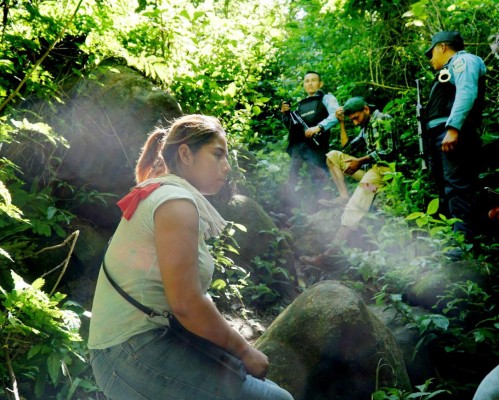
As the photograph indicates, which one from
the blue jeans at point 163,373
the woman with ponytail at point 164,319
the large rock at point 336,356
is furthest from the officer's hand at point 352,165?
the blue jeans at point 163,373

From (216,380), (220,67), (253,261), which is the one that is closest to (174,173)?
(216,380)

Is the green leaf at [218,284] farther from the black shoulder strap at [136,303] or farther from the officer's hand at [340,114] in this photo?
the officer's hand at [340,114]

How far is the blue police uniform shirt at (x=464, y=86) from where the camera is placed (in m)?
5.85

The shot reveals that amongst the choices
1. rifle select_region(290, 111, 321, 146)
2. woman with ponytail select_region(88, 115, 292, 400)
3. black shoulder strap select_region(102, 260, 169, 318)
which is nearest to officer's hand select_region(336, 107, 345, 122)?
rifle select_region(290, 111, 321, 146)

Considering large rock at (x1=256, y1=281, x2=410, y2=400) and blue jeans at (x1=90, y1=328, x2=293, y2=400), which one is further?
large rock at (x1=256, y1=281, x2=410, y2=400)

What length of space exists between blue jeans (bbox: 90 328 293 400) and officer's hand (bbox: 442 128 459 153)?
482cm

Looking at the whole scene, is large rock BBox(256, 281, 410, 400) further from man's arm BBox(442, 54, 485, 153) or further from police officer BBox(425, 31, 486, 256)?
man's arm BBox(442, 54, 485, 153)

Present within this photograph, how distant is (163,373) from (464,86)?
5312mm

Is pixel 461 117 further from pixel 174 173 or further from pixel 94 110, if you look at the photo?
pixel 174 173

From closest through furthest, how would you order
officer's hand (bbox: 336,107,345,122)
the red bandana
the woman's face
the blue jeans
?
the blue jeans
the red bandana
the woman's face
officer's hand (bbox: 336,107,345,122)

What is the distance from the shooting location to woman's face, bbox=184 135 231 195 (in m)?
2.12

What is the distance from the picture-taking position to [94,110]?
5805mm

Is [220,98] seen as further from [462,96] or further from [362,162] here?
[462,96]

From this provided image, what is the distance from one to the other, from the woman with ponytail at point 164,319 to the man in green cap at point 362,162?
5.51 metres
